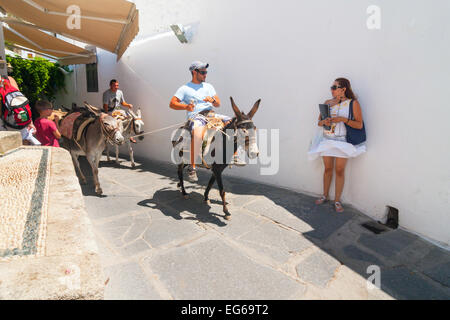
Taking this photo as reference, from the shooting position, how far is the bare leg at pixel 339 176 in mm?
4025

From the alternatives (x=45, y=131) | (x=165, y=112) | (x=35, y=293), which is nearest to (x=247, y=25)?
(x=165, y=112)

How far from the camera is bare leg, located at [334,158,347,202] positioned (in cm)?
403

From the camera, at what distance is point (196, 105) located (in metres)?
4.09

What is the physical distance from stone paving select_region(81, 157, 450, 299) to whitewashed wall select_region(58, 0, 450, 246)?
0.61m

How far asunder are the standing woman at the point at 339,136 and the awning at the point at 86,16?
14.6 ft

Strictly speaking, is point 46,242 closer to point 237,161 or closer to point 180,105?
point 237,161

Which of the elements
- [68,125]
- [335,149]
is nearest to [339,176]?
[335,149]

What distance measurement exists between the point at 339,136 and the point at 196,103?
7.66 ft

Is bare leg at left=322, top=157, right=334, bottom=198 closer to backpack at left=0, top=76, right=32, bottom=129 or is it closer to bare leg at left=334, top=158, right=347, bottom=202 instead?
bare leg at left=334, top=158, right=347, bottom=202

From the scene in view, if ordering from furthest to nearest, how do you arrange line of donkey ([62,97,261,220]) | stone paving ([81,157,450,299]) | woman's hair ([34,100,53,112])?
woman's hair ([34,100,53,112]) → line of donkey ([62,97,261,220]) → stone paving ([81,157,450,299])

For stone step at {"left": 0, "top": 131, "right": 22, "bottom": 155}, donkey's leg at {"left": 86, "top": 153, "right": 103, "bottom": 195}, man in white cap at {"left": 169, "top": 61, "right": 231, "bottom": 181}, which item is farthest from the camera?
donkey's leg at {"left": 86, "top": 153, "right": 103, "bottom": 195}

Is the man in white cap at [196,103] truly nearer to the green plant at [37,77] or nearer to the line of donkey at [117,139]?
the line of donkey at [117,139]

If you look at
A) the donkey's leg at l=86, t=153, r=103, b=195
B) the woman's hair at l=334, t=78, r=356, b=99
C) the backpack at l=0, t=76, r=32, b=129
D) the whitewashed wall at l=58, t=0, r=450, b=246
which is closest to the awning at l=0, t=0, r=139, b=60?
the whitewashed wall at l=58, t=0, r=450, b=246
